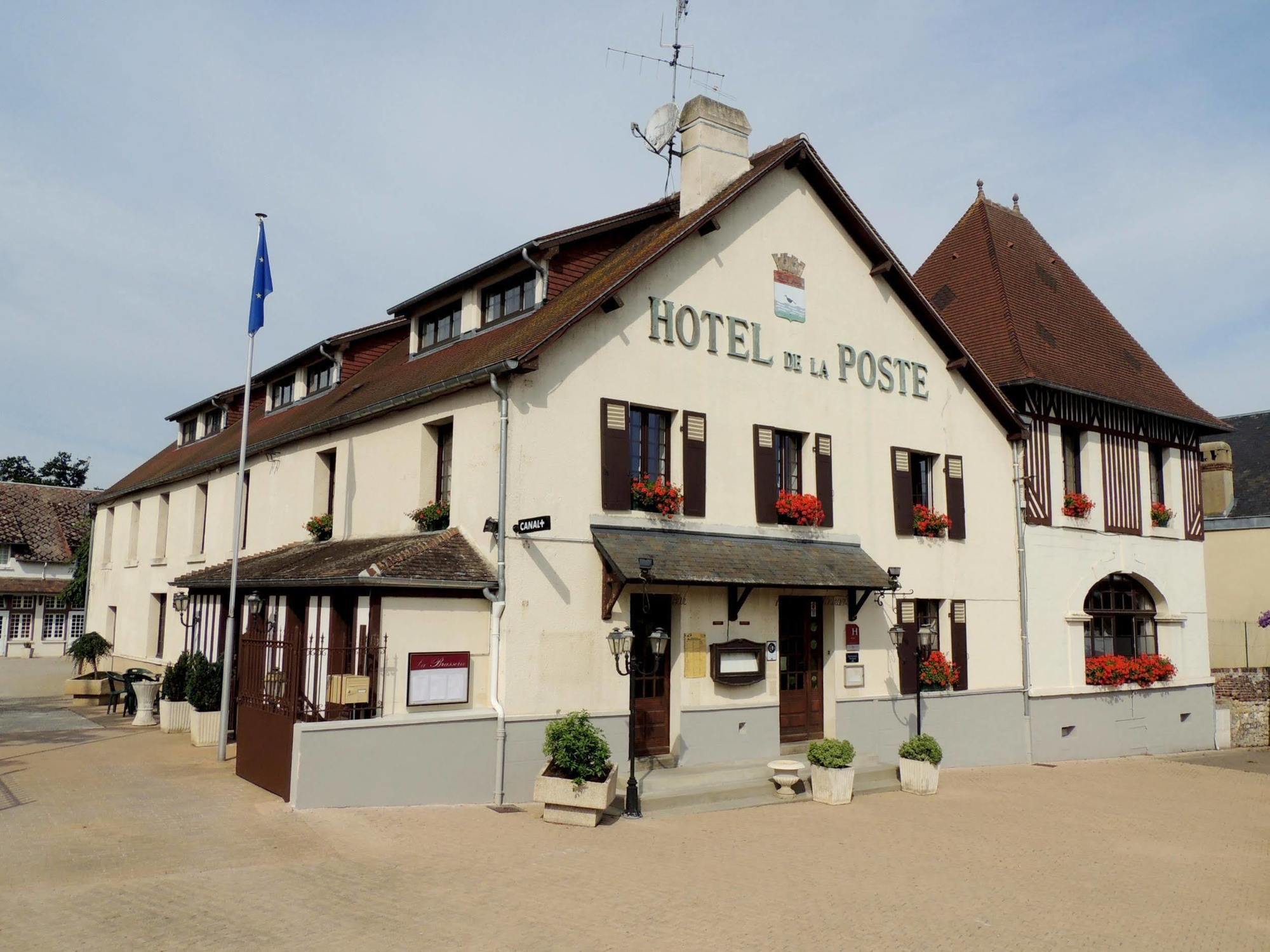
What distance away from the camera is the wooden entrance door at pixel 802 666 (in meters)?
16.0

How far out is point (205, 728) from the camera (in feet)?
53.3

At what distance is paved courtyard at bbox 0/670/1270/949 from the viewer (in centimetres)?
800

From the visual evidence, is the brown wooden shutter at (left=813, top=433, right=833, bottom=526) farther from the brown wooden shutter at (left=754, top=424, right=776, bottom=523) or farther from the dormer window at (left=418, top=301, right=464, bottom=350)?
the dormer window at (left=418, top=301, right=464, bottom=350)

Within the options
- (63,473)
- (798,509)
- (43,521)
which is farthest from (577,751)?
(63,473)

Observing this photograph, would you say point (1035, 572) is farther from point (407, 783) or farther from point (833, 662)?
point (407, 783)

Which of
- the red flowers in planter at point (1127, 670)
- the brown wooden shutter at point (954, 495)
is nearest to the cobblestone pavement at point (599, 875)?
the brown wooden shutter at point (954, 495)

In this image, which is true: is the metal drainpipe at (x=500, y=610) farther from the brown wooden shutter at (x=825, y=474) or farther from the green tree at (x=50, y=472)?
the green tree at (x=50, y=472)

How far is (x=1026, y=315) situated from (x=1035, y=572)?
578 cm

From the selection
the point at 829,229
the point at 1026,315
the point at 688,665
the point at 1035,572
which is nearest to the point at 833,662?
the point at 688,665

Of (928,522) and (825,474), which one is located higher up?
(825,474)

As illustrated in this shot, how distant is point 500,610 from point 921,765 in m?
6.73

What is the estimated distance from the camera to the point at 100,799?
39.0 ft

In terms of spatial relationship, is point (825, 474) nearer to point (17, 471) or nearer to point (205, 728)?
point (205, 728)

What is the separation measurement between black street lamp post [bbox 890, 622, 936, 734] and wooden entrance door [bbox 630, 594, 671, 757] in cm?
422
